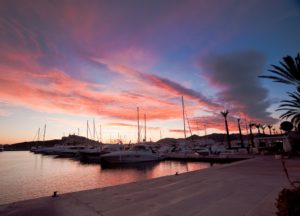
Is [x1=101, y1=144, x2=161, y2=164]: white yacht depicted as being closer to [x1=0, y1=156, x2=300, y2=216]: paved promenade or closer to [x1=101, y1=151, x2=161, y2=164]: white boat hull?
[x1=101, y1=151, x2=161, y2=164]: white boat hull

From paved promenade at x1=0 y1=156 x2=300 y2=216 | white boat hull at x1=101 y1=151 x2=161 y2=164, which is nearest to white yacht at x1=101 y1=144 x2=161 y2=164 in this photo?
white boat hull at x1=101 y1=151 x2=161 y2=164

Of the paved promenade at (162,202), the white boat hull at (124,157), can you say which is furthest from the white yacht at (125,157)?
the paved promenade at (162,202)

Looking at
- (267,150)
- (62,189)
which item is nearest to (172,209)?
(62,189)

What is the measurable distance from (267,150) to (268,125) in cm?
6171

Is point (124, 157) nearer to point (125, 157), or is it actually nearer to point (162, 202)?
point (125, 157)

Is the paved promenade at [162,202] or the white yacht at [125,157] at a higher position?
the white yacht at [125,157]

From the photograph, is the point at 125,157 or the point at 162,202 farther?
the point at 125,157

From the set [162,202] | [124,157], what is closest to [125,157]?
[124,157]

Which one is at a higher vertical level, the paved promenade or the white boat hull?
the white boat hull

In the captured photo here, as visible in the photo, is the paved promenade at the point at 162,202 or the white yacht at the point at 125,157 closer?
the paved promenade at the point at 162,202

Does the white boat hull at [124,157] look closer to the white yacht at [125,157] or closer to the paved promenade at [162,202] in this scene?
the white yacht at [125,157]

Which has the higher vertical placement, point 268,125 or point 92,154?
point 268,125

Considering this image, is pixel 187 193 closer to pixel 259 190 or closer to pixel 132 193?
pixel 132 193

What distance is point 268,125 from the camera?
91562mm
